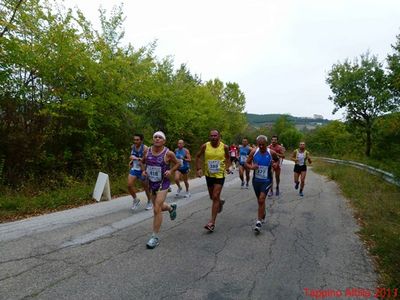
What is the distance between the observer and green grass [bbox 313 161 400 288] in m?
5.33

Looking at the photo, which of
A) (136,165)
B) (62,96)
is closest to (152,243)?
(136,165)

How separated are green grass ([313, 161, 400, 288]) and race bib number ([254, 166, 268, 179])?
225 cm

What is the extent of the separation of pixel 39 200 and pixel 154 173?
4.58m

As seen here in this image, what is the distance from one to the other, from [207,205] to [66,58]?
6.39 metres

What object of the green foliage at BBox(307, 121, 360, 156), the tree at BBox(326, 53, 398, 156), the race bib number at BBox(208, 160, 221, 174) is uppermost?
the tree at BBox(326, 53, 398, 156)

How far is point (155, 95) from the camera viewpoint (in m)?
17.8

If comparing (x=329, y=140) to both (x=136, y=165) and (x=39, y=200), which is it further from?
(x=39, y=200)

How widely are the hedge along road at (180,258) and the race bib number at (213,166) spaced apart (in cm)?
121

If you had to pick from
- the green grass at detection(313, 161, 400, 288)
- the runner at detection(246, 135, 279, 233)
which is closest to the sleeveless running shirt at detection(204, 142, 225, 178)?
the runner at detection(246, 135, 279, 233)

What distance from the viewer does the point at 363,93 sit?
3356cm

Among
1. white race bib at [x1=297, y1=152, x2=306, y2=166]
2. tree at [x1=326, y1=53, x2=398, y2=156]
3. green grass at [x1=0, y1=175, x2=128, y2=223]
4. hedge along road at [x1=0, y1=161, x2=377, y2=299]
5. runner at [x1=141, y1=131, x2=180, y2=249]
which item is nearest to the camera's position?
hedge along road at [x1=0, y1=161, x2=377, y2=299]

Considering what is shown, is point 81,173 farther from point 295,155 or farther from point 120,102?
point 295,155

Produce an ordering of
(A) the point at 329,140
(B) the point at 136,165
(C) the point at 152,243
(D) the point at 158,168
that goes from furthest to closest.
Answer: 1. (A) the point at 329,140
2. (B) the point at 136,165
3. (D) the point at 158,168
4. (C) the point at 152,243

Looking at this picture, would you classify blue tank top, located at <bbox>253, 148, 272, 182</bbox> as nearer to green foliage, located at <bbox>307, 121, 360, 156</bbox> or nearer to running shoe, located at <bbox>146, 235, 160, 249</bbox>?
running shoe, located at <bbox>146, 235, 160, 249</bbox>
